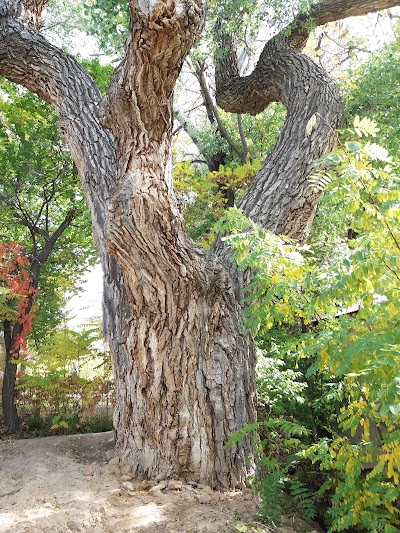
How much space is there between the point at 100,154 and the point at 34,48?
156cm

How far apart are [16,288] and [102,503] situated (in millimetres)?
3894

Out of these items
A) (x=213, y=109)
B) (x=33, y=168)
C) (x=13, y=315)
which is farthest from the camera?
(x=213, y=109)

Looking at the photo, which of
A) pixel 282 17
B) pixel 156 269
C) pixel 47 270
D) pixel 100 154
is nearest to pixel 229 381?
pixel 156 269

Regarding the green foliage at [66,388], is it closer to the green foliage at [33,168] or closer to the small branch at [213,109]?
the green foliage at [33,168]

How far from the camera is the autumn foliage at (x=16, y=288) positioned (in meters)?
6.71

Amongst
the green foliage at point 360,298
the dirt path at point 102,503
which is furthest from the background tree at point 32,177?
the green foliage at point 360,298

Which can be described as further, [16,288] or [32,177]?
[32,177]

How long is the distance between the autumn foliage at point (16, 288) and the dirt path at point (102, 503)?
2624 millimetres

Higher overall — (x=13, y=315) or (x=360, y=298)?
(x=13, y=315)

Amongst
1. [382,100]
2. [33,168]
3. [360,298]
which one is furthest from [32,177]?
[360,298]

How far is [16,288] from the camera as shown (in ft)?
21.7

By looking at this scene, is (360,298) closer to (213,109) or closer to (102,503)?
(102,503)

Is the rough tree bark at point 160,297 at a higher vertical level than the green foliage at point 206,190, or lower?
lower

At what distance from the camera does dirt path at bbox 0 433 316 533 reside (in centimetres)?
316
